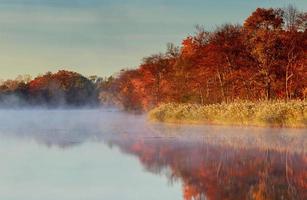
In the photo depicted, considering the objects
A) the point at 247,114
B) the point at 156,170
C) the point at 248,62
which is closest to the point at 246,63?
the point at 248,62

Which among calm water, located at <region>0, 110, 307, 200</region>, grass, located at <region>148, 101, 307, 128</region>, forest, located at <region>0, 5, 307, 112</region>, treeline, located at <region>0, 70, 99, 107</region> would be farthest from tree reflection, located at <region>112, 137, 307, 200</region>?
treeline, located at <region>0, 70, 99, 107</region>

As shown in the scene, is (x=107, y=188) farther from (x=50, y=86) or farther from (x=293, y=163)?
(x=50, y=86)

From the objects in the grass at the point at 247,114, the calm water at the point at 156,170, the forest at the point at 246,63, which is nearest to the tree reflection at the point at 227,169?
the calm water at the point at 156,170

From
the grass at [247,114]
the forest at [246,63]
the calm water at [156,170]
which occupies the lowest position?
the calm water at [156,170]

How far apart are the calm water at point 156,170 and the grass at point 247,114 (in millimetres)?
8177

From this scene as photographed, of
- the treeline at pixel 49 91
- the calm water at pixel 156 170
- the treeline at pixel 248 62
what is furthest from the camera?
the treeline at pixel 49 91

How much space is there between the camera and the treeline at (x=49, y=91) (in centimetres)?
9744

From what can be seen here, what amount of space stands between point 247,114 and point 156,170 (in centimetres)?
1864

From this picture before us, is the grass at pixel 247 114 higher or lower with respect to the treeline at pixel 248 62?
lower

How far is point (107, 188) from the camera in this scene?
33.2ft

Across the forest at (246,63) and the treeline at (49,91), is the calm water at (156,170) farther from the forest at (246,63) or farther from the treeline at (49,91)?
the treeline at (49,91)

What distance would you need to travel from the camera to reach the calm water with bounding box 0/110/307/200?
31.4ft

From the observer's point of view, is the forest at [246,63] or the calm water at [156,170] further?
the forest at [246,63]

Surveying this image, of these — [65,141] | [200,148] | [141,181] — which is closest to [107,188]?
[141,181]
